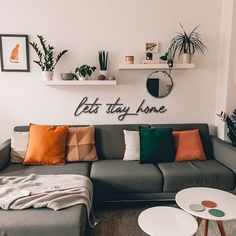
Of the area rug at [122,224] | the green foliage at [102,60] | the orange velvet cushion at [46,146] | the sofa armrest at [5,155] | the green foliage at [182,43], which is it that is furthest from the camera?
the green foliage at [182,43]

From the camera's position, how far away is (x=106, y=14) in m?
3.03

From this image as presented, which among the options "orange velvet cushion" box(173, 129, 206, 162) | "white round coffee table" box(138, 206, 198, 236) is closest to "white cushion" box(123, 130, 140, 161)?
"orange velvet cushion" box(173, 129, 206, 162)

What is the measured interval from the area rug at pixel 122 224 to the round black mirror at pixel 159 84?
141 cm

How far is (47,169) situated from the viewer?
2.54 metres

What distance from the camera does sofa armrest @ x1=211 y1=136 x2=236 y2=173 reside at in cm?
257

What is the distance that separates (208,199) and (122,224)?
0.81 meters

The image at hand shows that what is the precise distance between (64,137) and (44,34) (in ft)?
4.13

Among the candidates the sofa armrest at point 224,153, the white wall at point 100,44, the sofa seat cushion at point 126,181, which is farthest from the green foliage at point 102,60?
→ the sofa armrest at point 224,153

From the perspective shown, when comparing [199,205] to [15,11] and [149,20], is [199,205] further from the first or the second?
[15,11]

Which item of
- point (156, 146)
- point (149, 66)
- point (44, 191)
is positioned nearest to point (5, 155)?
point (44, 191)

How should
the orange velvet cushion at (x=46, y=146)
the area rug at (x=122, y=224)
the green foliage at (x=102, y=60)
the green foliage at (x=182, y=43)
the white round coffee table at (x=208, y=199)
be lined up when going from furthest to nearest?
the green foliage at (x=182, y=43), the green foliage at (x=102, y=60), the orange velvet cushion at (x=46, y=146), the area rug at (x=122, y=224), the white round coffee table at (x=208, y=199)

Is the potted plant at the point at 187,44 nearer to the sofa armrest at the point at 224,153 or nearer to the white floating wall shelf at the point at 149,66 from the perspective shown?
the white floating wall shelf at the point at 149,66

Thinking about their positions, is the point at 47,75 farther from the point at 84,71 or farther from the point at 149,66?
the point at 149,66

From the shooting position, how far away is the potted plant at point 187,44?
309cm
